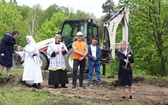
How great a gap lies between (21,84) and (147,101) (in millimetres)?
4317

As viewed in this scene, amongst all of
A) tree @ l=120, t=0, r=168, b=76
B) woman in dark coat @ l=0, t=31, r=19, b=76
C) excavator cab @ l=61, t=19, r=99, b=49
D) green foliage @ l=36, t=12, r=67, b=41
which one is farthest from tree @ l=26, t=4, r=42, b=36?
woman in dark coat @ l=0, t=31, r=19, b=76

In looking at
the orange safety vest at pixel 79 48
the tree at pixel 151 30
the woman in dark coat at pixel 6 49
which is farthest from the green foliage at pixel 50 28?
the orange safety vest at pixel 79 48

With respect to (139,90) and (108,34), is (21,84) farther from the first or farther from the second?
(108,34)

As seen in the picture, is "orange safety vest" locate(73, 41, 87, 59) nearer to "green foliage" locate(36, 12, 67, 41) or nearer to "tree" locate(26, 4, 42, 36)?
"green foliage" locate(36, 12, 67, 41)

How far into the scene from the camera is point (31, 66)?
34.7 ft

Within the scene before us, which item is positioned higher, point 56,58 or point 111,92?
point 56,58

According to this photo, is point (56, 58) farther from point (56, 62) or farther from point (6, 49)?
point (6, 49)

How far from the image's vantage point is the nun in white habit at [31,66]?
10492 millimetres

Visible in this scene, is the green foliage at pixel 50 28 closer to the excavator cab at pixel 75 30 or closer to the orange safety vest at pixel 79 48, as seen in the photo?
the excavator cab at pixel 75 30

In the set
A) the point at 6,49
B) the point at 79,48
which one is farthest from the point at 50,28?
the point at 79,48

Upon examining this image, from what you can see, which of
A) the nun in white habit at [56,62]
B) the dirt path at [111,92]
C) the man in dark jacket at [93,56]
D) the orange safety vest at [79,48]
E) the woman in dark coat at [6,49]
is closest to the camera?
the dirt path at [111,92]

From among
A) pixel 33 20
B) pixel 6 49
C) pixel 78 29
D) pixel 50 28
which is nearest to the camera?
pixel 6 49

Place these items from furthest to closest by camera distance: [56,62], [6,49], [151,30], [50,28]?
[50,28]
[151,30]
[6,49]
[56,62]

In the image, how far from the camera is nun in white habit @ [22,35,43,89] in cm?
1049
